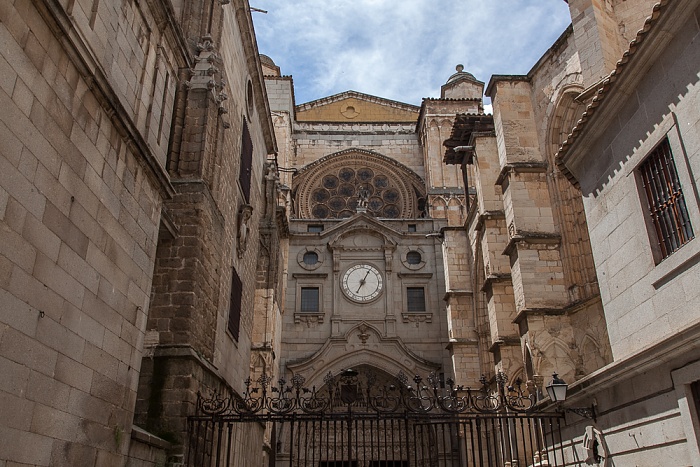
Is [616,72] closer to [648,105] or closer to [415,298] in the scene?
[648,105]

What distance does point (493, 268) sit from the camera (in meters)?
17.3

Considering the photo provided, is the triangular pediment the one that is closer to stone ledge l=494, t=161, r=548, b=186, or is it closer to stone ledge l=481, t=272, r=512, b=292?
stone ledge l=481, t=272, r=512, b=292

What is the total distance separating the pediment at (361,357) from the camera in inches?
912

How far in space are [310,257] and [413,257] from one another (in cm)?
415

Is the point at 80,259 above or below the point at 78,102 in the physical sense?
below

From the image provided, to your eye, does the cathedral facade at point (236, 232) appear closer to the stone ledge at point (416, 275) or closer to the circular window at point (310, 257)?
the stone ledge at point (416, 275)

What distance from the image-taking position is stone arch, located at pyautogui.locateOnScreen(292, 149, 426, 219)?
3005cm

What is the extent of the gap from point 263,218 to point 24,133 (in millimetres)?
15155

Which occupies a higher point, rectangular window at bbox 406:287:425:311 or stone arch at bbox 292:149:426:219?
stone arch at bbox 292:149:426:219

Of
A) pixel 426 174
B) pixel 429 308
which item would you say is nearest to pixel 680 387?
pixel 429 308

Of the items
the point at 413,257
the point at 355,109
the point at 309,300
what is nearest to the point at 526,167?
the point at 413,257

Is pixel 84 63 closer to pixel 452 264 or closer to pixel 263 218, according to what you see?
pixel 263 218

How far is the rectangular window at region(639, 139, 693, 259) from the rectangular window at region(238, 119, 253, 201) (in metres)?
10.4

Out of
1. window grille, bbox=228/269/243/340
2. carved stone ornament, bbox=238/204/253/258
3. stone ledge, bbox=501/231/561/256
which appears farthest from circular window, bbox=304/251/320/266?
stone ledge, bbox=501/231/561/256
